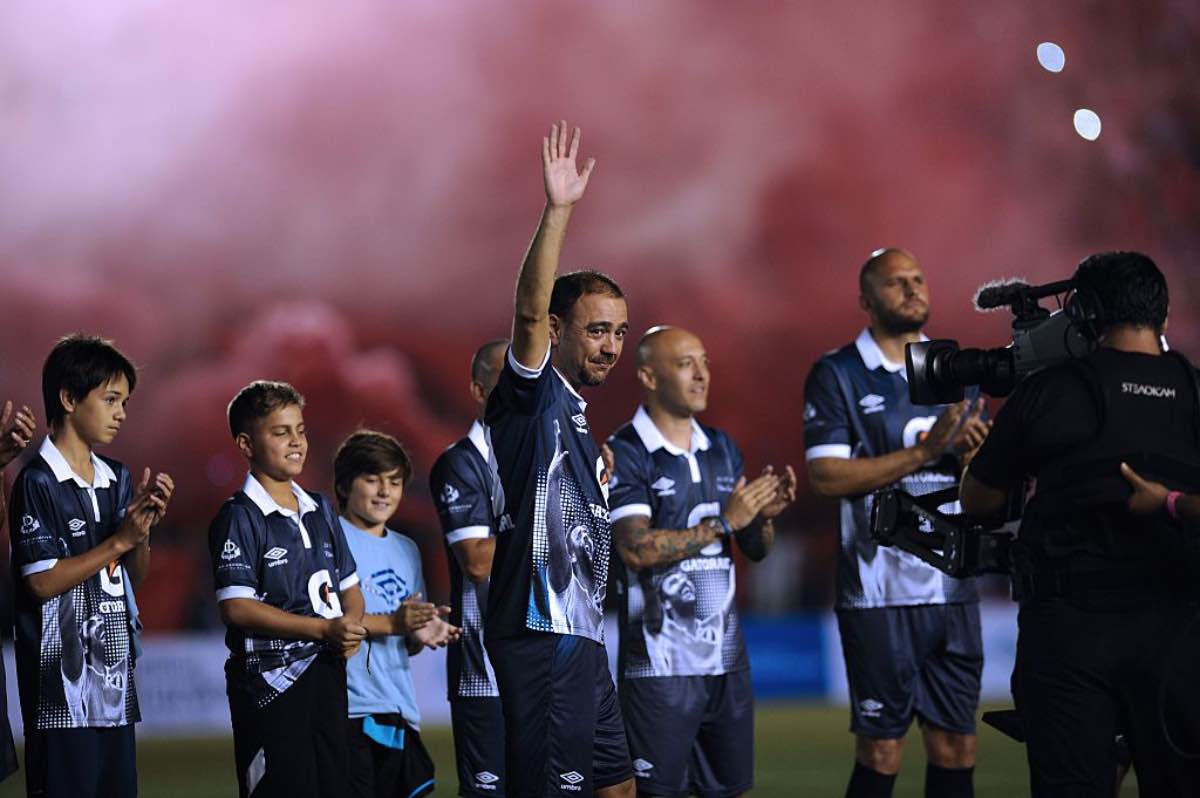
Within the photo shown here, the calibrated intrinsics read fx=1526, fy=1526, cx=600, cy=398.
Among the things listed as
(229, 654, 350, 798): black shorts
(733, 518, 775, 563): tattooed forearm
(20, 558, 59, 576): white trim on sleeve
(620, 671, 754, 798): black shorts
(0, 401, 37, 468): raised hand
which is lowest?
(620, 671, 754, 798): black shorts

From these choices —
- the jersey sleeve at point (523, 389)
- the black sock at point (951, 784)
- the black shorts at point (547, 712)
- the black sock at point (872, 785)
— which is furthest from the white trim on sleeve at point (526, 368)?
the black sock at point (951, 784)

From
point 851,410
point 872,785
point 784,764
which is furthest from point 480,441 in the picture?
point 784,764

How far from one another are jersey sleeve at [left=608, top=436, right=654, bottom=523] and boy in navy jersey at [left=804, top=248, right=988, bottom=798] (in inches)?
24.2

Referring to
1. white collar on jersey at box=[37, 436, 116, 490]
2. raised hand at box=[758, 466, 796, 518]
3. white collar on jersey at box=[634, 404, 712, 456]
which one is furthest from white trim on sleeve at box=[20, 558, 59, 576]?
raised hand at box=[758, 466, 796, 518]

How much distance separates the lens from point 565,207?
3684 mm

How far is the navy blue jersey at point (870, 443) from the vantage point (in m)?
5.36

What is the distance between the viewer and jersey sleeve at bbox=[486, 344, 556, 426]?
147 inches

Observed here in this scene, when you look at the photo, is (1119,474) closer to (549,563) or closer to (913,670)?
(549,563)

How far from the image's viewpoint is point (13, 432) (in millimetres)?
4406

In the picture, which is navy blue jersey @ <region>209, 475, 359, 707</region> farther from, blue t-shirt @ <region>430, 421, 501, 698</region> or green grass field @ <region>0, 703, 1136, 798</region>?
green grass field @ <region>0, 703, 1136, 798</region>

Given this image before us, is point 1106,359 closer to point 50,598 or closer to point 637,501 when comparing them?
point 637,501

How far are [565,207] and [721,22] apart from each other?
13017mm

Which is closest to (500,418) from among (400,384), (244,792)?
(244,792)

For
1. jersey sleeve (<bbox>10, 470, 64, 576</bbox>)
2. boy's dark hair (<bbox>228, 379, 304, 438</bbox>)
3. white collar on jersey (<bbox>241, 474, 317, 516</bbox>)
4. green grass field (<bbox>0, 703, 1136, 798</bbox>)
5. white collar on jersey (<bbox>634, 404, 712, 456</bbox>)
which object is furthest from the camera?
green grass field (<bbox>0, 703, 1136, 798</bbox>)
